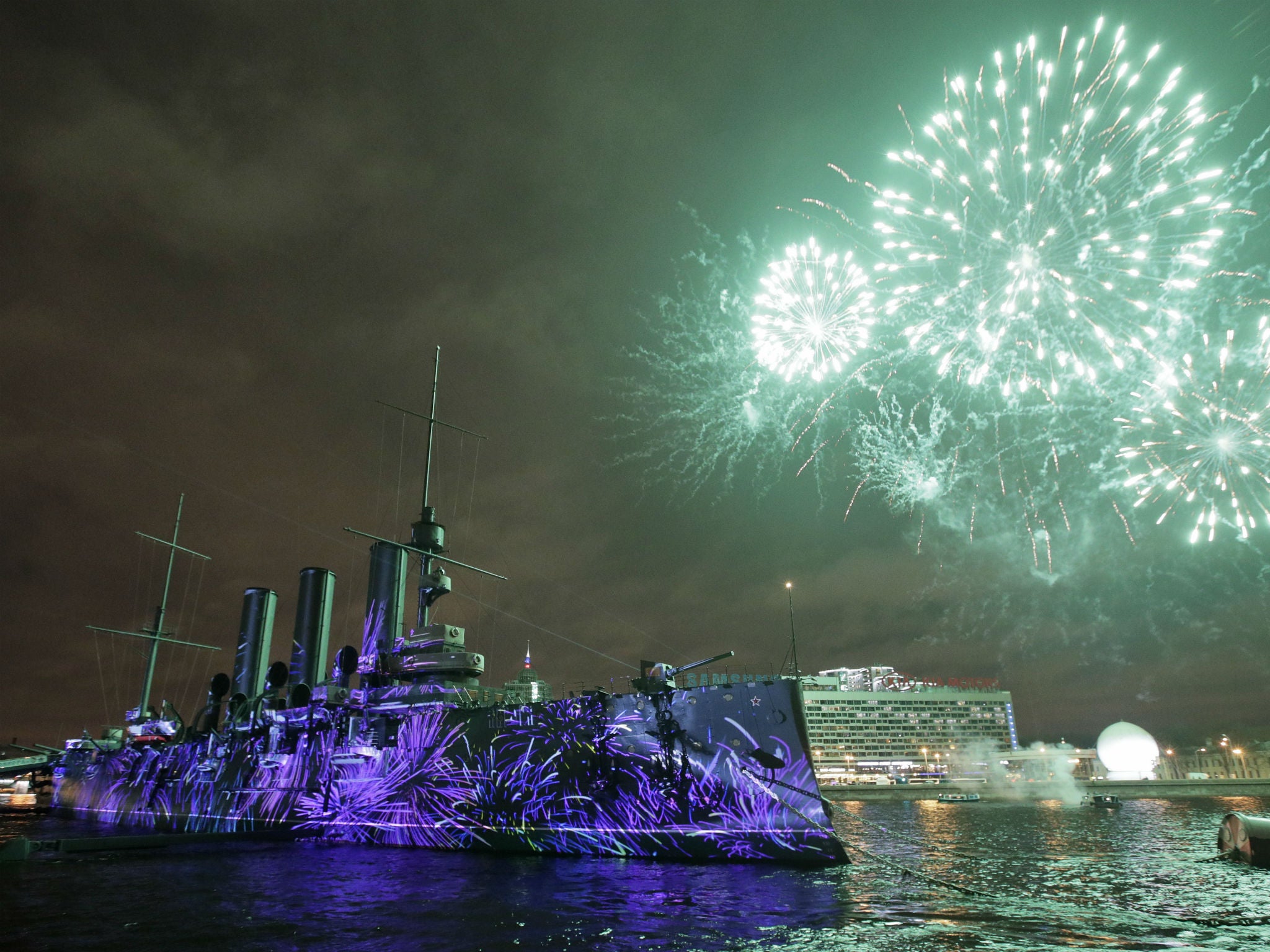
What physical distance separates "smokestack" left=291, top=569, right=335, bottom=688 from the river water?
8240 millimetres

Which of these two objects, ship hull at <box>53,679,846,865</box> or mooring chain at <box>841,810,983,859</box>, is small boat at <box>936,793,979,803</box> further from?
ship hull at <box>53,679,846,865</box>

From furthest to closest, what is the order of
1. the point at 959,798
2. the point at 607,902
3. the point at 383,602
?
the point at 959,798
the point at 383,602
the point at 607,902

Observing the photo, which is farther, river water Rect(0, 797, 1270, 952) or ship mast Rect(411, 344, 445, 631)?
ship mast Rect(411, 344, 445, 631)

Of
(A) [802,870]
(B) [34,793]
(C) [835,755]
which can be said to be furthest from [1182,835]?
(C) [835,755]

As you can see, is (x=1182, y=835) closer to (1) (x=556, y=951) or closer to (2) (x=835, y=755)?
(1) (x=556, y=951)

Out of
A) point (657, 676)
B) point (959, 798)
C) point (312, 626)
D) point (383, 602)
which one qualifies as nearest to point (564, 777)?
point (657, 676)

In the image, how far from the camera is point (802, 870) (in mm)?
17469

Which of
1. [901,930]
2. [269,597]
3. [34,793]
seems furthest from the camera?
[34,793]

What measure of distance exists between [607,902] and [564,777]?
663cm

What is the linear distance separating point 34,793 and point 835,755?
104551 mm

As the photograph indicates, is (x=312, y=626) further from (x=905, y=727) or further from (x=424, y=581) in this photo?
(x=905, y=727)

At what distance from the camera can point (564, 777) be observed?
66.1ft

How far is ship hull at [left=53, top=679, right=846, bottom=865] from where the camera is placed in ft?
60.2

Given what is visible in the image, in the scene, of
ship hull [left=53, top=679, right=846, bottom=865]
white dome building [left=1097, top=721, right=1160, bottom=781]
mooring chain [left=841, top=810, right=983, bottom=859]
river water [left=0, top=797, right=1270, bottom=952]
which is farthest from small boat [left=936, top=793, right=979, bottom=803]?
ship hull [left=53, top=679, right=846, bottom=865]
